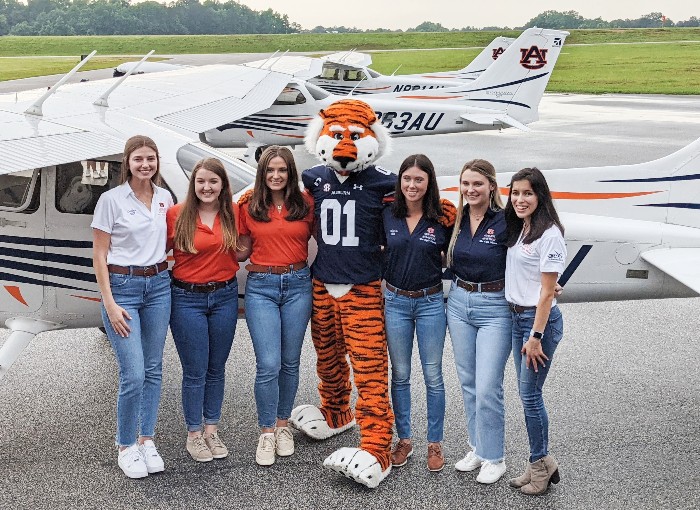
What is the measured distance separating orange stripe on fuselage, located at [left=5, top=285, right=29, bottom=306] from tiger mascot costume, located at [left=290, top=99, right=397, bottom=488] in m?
1.76

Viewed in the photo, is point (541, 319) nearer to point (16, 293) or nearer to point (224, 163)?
point (224, 163)

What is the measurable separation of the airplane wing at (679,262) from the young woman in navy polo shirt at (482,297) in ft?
3.72

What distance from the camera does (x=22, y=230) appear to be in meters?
4.78

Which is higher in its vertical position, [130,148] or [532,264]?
[130,148]

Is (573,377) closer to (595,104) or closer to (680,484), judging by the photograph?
(680,484)

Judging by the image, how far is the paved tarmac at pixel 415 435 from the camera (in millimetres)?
4309

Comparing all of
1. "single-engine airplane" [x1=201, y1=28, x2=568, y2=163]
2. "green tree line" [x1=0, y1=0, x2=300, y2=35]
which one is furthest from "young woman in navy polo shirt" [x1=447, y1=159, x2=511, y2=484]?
"green tree line" [x1=0, y1=0, x2=300, y2=35]

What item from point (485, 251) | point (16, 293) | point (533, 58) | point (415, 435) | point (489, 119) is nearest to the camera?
point (485, 251)

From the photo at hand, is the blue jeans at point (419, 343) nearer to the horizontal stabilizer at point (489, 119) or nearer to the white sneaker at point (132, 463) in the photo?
the white sneaker at point (132, 463)

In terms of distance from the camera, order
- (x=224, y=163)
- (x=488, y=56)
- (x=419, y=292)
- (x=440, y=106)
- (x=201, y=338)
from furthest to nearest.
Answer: (x=488, y=56)
(x=440, y=106)
(x=224, y=163)
(x=201, y=338)
(x=419, y=292)

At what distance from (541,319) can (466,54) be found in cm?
6505

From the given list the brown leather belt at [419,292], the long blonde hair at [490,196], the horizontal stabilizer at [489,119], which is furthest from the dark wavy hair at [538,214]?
the horizontal stabilizer at [489,119]

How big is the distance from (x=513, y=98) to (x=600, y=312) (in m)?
13.2

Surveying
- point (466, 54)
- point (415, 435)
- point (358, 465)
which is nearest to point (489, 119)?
point (415, 435)
